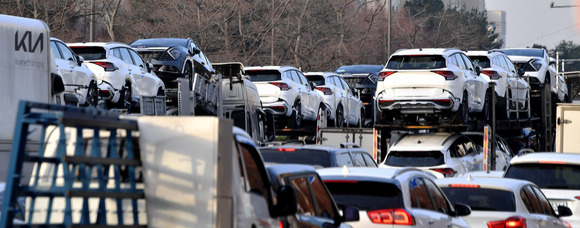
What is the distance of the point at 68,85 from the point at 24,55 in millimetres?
5596

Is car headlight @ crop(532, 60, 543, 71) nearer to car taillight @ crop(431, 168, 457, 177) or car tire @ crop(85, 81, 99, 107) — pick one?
car taillight @ crop(431, 168, 457, 177)

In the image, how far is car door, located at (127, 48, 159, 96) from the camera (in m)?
23.4

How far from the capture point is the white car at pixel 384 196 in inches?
Result: 379

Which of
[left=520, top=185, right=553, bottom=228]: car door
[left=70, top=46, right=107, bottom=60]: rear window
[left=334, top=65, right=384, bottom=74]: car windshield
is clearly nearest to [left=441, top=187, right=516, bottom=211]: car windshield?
[left=520, top=185, right=553, bottom=228]: car door

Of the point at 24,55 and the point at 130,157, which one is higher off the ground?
the point at 24,55

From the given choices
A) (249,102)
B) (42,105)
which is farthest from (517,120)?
(42,105)

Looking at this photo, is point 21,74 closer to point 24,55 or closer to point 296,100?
point 24,55

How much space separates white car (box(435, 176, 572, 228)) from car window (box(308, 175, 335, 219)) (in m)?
3.45

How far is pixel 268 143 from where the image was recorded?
24.7 meters

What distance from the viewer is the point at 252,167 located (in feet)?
24.5

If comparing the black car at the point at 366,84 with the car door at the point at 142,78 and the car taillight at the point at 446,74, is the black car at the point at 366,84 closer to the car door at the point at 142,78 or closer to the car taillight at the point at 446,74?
the car taillight at the point at 446,74

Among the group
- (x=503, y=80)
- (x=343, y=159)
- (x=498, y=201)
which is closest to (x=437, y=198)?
(x=498, y=201)

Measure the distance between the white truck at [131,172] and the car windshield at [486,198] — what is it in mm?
5448

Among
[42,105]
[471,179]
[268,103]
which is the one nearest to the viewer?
[42,105]
